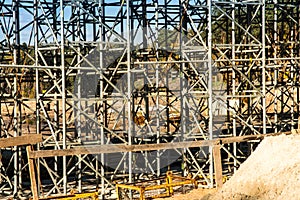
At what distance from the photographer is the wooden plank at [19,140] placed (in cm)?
1204

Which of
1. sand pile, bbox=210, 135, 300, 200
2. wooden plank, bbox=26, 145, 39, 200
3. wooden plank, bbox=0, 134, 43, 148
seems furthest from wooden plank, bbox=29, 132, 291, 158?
sand pile, bbox=210, 135, 300, 200

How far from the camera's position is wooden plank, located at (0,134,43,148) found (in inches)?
474

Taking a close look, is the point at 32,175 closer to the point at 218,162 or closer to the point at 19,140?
the point at 19,140

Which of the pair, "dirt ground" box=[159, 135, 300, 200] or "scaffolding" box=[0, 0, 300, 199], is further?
"scaffolding" box=[0, 0, 300, 199]

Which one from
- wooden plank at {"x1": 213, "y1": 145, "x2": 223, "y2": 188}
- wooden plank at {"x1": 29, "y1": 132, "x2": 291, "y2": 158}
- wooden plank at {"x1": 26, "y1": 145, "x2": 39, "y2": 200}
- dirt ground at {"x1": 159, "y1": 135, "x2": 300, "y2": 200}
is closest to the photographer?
dirt ground at {"x1": 159, "y1": 135, "x2": 300, "y2": 200}

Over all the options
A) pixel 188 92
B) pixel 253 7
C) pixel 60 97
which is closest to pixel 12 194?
pixel 60 97

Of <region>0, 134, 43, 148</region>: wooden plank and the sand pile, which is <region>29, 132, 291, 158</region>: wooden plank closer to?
<region>0, 134, 43, 148</region>: wooden plank

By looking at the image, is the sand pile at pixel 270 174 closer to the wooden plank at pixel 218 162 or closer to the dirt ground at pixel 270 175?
the dirt ground at pixel 270 175

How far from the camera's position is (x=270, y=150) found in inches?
529

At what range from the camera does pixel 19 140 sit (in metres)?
12.1

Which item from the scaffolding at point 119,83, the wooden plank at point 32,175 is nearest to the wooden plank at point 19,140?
the wooden plank at point 32,175

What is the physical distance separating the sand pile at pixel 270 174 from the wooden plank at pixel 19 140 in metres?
3.85

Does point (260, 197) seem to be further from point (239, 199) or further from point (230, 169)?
point (230, 169)

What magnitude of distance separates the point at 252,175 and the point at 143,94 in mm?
6314
